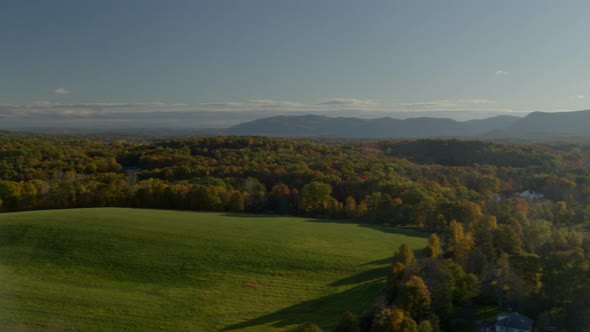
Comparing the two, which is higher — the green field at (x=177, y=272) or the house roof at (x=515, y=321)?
the green field at (x=177, y=272)

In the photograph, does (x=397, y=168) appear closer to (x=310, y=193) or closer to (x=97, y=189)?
(x=310, y=193)

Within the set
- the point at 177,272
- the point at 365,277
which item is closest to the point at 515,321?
the point at 365,277

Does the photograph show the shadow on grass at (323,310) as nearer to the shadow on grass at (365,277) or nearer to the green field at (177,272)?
the green field at (177,272)

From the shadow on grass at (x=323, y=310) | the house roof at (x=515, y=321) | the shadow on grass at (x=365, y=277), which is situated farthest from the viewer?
the shadow on grass at (x=365, y=277)

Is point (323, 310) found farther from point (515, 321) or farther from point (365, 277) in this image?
point (515, 321)

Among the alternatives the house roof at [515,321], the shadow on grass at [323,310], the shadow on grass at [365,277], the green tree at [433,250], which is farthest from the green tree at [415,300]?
the green tree at [433,250]

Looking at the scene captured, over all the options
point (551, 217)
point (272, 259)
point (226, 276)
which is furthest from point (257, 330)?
point (551, 217)
